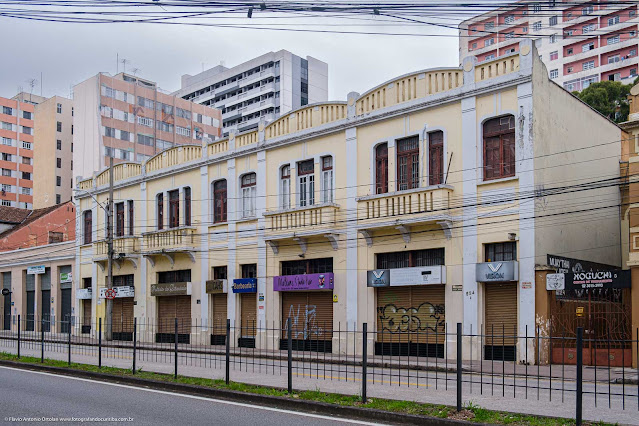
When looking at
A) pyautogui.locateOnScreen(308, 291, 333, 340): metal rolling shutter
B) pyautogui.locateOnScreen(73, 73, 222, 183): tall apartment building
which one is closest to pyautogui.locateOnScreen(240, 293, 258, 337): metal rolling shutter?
pyautogui.locateOnScreen(308, 291, 333, 340): metal rolling shutter

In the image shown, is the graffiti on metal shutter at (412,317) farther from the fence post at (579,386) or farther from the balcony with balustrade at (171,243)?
the fence post at (579,386)

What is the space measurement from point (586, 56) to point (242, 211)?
192ft

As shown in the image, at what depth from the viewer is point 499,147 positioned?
22594mm

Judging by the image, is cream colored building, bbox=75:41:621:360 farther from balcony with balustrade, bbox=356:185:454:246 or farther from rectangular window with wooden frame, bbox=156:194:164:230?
rectangular window with wooden frame, bbox=156:194:164:230

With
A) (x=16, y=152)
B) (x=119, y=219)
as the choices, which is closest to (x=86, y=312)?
(x=119, y=219)

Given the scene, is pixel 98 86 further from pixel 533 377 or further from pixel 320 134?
pixel 533 377

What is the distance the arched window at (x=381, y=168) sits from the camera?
25.4 metres

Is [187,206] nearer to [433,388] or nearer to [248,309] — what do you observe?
[248,309]

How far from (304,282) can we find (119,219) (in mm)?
14268

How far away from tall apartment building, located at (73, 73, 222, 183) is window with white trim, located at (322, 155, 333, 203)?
4911cm

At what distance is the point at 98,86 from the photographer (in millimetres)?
76875

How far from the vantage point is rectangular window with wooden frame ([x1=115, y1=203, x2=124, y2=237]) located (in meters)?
37.0

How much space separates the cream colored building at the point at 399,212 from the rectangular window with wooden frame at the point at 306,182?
2.8 inches

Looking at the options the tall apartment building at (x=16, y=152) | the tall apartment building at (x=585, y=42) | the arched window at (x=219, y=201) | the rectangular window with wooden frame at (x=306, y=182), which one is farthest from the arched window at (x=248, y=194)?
the tall apartment building at (x=16, y=152)
